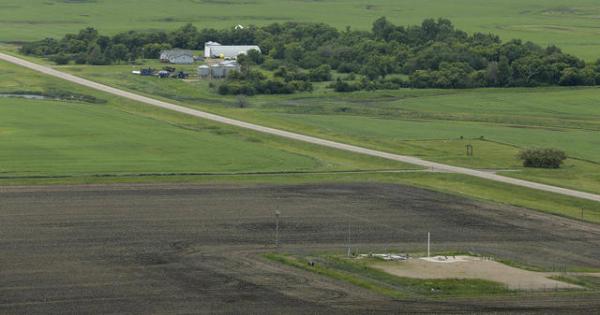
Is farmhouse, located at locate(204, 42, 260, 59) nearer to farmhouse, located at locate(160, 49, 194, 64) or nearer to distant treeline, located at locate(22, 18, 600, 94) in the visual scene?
distant treeline, located at locate(22, 18, 600, 94)

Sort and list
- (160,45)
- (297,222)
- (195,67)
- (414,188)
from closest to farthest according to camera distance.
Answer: (297,222)
(414,188)
(195,67)
(160,45)

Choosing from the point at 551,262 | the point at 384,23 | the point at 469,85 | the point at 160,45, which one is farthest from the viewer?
the point at 384,23

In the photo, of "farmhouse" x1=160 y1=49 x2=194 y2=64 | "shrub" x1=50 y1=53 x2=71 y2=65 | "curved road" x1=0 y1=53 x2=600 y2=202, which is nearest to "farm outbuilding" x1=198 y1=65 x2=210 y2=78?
"farmhouse" x1=160 y1=49 x2=194 y2=64

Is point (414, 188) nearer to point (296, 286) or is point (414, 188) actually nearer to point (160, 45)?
point (296, 286)

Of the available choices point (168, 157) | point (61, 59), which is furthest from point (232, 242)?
point (61, 59)

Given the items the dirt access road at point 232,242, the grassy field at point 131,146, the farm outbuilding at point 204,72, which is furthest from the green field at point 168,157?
the farm outbuilding at point 204,72

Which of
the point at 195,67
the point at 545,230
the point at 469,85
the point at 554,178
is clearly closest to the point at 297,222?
the point at 545,230

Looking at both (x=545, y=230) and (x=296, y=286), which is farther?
(x=545, y=230)

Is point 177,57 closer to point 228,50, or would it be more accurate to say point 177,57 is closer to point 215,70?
point 228,50
